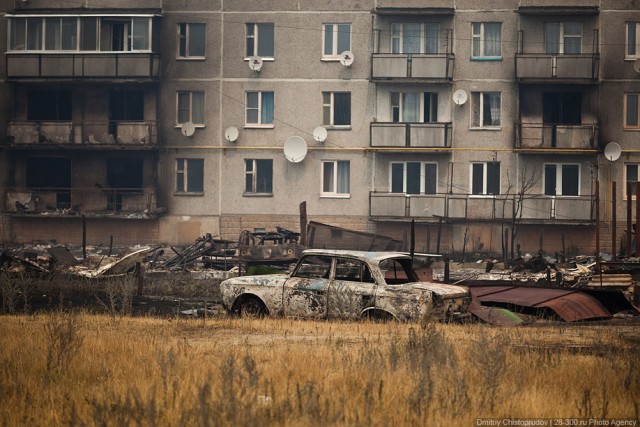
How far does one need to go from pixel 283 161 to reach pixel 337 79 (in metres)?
4.21

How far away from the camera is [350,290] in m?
15.8

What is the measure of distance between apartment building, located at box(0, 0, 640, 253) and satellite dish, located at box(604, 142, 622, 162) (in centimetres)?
48

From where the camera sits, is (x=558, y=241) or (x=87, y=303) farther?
(x=558, y=241)

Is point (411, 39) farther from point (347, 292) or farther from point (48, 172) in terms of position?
point (347, 292)

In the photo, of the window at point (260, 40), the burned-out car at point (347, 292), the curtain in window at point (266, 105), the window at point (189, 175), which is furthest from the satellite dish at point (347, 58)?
the burned-out car at point (347, 292)

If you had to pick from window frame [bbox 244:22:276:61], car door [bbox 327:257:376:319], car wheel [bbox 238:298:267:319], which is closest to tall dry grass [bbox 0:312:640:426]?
car door [bbox 327:257:376:319]

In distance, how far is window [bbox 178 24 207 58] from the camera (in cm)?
4375

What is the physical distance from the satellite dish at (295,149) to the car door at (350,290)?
26.5m

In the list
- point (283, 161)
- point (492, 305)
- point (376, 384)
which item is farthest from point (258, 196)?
point (376, 384)

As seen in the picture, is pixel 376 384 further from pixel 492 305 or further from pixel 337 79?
pixel 337 79

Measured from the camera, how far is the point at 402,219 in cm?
4247

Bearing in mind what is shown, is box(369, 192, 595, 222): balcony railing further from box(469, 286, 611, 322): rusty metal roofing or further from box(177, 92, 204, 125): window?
A: box(469, 286, 611, 322): rusty metal roofing

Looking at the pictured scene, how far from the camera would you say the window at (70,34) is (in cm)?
4347

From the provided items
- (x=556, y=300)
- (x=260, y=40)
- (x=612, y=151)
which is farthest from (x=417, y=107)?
(x=556, y=300)
